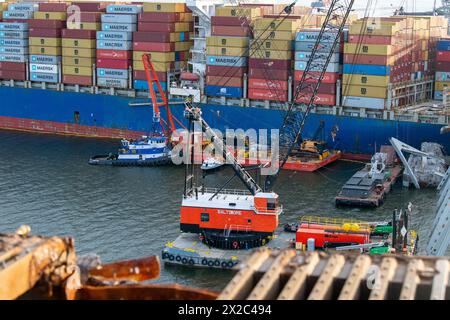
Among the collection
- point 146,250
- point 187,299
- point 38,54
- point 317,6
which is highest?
point 317,6

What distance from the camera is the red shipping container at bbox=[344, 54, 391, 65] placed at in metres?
46.2

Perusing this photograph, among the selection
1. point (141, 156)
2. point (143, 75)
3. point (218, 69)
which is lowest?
point (141, 156)

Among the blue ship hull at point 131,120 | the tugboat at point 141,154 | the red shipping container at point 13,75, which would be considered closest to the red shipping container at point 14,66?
the red shipping container at point 13,75

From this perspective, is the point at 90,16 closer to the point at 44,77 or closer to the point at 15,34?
the point at 44,77

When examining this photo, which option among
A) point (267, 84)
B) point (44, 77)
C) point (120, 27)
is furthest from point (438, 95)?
point (44, 77)

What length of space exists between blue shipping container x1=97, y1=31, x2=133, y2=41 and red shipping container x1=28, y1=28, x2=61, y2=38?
3998 millimetres

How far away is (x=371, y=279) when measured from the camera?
22.1ft

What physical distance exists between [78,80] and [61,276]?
2031 inches

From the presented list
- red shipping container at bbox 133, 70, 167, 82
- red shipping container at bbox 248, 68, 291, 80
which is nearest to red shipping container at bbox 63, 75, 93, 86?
red shipping container at bbox 133, 70, 167, 82

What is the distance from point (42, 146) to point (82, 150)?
2.93 metres

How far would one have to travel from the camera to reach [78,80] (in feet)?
189

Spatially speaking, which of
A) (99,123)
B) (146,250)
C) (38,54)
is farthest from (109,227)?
(38,54)

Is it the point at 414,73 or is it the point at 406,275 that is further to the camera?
the point at 414,73
